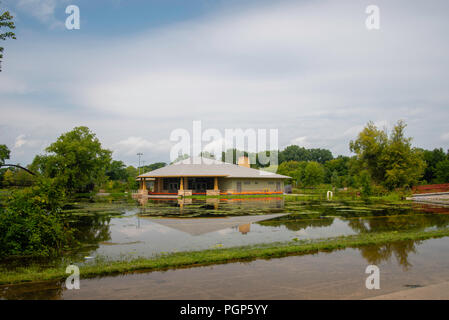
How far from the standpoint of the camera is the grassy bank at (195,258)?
7.03 metres

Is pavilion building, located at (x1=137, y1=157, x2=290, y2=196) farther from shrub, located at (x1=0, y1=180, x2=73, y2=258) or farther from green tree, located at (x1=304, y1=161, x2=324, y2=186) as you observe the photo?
shrub, located at (x1=0, y1=180, x2=73, y2=258)

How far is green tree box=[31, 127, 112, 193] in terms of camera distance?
42.4m

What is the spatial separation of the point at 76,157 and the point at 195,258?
4114 cm

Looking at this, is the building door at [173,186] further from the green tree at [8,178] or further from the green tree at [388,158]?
the green tree at [388,158]

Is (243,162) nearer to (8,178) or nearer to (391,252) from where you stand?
(8,178)

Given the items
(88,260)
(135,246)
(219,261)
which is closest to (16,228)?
(88,260)

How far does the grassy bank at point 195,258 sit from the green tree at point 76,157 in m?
36.1

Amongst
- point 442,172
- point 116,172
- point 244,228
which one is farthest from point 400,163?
point 116,172

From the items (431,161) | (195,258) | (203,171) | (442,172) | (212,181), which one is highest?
(431,161)

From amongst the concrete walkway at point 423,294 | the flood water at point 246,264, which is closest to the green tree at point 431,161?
the flood water at point 246,264

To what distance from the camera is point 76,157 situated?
4431cm
